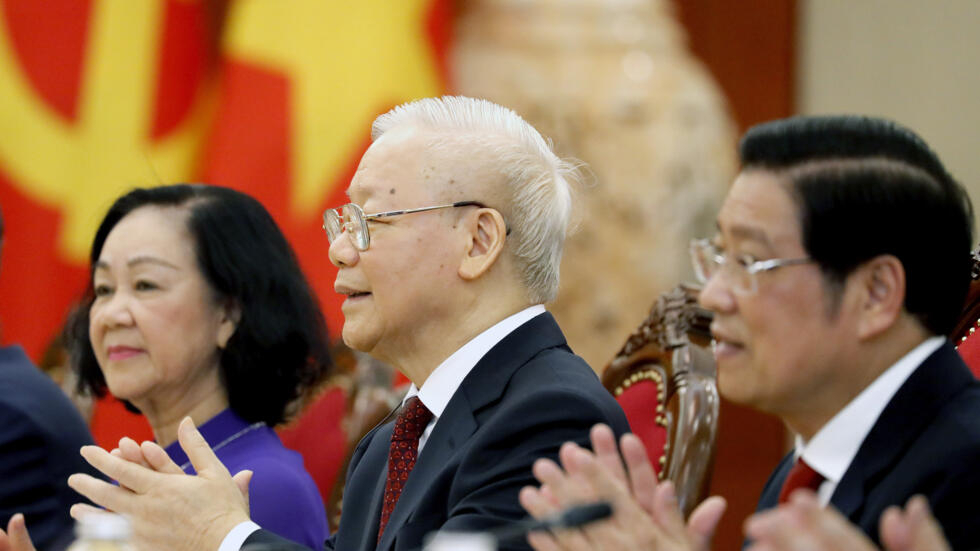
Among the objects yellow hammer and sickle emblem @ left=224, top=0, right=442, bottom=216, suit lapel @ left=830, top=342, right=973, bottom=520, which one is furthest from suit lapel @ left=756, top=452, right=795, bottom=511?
yellow hammer and sickle emblem @ left=224, top=0, right=442, bottom=216

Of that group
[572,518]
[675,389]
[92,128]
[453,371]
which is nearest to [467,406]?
[453,371]

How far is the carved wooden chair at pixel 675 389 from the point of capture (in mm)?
2023

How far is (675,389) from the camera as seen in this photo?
214 centimetres

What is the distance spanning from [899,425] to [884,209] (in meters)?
0.25

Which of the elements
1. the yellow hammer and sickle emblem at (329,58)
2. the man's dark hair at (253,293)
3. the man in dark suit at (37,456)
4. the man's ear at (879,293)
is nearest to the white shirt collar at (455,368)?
the man's ear at (879,293)

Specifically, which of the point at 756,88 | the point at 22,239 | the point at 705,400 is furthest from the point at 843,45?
the point at 22,239

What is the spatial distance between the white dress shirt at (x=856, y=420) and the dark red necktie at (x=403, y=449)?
68 cm

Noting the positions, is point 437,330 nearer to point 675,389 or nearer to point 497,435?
point 497,435

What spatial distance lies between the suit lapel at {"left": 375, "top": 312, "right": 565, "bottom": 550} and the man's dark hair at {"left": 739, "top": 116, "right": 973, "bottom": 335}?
0.58 meters

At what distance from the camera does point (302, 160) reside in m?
4.25

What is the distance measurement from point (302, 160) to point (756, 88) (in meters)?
1.59

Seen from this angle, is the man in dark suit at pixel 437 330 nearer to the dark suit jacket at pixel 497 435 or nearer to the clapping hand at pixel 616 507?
the dark suit jacket at pixel 497 435

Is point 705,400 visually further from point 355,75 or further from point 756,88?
point 355,75

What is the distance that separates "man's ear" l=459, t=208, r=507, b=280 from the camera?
1922mm
